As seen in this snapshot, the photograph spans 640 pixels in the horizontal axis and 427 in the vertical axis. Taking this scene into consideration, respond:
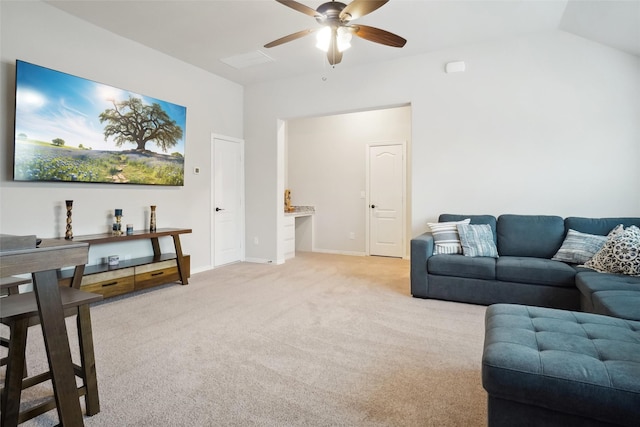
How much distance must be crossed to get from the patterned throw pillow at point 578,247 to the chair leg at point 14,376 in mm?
4151

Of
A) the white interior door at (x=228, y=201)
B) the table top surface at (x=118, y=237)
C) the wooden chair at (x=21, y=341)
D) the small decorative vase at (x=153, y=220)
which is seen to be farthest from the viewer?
the white interior door at (x=228, y=201)

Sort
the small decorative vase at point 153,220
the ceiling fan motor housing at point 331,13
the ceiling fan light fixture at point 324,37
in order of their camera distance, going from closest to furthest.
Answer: the ceiling fan motor housing at point 331,13 < the ceiling fan light fixture at point 324,37 < the small decorative vase at point 153,220

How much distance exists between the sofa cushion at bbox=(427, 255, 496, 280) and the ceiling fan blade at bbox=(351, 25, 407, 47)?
2133 mm

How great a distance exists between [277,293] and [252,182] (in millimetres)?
2405

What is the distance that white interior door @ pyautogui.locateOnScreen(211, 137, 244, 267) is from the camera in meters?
5.31

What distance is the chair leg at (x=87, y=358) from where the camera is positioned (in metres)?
1.67

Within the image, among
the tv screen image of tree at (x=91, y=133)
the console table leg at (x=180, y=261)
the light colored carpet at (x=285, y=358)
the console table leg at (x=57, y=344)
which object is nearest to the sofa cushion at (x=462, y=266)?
the light colored carpet at (x=285, y=358)

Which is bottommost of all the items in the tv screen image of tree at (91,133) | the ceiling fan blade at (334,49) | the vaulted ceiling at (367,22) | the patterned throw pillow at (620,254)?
the patterned throw pillow at (620,254)

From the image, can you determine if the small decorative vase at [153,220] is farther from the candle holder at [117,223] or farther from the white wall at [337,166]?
the white wall at [337,166]

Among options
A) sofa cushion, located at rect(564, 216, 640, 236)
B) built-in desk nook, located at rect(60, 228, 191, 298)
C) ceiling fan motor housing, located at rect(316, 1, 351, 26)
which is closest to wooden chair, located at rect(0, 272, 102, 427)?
built-in desk nook, located at rect(60, 228, 191, 298)

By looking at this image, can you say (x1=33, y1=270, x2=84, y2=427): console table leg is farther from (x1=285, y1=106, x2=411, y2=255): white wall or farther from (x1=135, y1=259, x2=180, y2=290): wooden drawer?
(x1=285, y1=106, x2=411, y2=255): white wall

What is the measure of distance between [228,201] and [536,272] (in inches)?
166

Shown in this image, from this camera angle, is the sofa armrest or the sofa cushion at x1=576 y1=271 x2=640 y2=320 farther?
the sofa armrest

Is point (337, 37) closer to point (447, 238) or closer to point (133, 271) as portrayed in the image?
point (447, 238)
